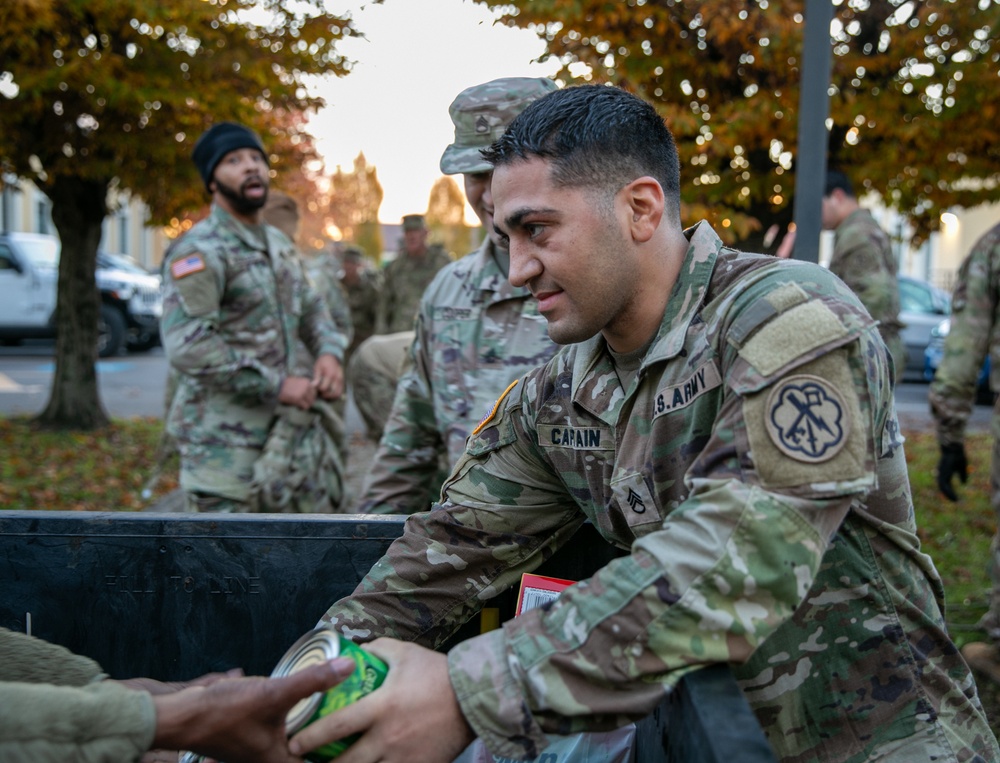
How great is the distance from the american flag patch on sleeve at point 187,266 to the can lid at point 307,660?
9.79ft

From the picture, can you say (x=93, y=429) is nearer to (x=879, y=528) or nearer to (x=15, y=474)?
(x=15, y=474)

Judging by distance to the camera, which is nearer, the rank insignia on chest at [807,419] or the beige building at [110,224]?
the rank insignia on chest at [807,419]

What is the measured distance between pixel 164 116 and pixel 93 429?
3378 millimetres

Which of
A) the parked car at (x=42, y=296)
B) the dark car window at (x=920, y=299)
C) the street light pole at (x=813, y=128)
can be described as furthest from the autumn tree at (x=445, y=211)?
the street light pole at (x=813, y=128)

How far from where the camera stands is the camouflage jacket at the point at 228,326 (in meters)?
4.37

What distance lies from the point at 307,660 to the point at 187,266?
3101mm

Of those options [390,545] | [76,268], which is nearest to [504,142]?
[390,545]

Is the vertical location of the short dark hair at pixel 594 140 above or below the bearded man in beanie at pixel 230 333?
above

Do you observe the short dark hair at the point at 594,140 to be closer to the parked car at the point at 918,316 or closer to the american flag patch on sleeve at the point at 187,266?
the american flag patch on sleeve at the point at 187,266

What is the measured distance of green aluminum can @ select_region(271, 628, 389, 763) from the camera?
1542mm

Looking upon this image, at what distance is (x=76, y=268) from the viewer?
1000cm

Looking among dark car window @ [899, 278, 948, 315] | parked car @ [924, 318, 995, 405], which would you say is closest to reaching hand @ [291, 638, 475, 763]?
parked car @ [924, 318, 995, 405]

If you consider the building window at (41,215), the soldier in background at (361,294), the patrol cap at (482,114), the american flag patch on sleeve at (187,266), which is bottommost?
the soldier in background at (361,294)

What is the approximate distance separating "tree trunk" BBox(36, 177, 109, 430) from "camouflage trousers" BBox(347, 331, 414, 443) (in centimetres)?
430
